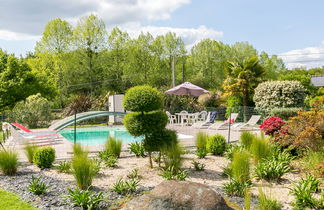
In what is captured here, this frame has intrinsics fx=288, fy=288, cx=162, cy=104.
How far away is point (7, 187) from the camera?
Result: 5895 mm

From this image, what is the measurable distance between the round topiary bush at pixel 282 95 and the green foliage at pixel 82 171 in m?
14.5

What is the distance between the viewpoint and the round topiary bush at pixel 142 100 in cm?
706

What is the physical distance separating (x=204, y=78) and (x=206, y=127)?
58.9 ft

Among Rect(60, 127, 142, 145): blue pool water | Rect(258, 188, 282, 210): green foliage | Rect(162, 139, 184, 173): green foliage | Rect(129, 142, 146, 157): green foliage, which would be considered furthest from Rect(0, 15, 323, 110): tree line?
Rect(258, 188, 282, 210): green foliage

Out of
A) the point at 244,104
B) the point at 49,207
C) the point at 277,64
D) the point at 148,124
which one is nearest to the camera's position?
the point at 49,207

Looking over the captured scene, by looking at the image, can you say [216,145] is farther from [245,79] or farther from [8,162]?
[245,79]

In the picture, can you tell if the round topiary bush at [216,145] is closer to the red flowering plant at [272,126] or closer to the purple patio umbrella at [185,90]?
the red flowering plant at [272,126]

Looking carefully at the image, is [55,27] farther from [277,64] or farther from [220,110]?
[277,64]

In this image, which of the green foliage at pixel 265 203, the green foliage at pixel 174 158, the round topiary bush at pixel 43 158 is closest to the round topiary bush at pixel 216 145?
the green foliage at pixel 174 158

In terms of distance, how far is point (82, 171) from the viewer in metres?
5.36

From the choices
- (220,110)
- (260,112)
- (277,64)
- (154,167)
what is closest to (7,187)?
(154,167)

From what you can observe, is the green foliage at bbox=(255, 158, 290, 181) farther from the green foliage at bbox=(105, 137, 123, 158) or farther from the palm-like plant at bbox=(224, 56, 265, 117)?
the palm-like plant at bbox=(224, 56, 265, 117)

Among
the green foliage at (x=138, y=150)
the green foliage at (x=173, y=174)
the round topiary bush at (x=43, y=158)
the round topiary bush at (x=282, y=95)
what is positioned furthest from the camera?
the round topiary bush at (x=282, y=95)

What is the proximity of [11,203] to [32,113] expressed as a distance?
1464 cm
